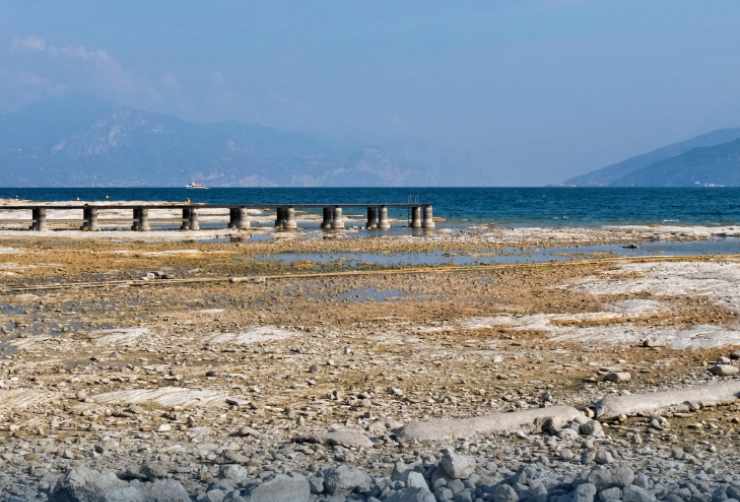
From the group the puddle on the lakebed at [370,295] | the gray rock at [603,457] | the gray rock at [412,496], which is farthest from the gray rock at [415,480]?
the puddle on the lakebed at [370,295]

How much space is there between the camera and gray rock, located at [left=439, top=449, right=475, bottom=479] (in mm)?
7117

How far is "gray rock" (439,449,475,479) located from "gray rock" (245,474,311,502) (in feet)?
3.69

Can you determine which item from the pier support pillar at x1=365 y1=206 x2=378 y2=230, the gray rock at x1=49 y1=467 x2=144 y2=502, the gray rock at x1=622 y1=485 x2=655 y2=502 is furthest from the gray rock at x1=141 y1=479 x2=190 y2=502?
the pier support pillar at x1=365 y1=206 x2=378 y2=230

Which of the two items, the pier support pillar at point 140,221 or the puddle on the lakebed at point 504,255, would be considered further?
the pier support pillar at point 140,221

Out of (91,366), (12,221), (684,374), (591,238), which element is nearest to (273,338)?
(91,366)

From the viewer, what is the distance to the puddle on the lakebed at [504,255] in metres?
29.1

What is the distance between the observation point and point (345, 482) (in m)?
6.89

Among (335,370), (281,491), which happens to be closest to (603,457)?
(281,491)

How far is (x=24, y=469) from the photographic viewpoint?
25.2 feet

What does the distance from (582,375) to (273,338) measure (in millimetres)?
4791

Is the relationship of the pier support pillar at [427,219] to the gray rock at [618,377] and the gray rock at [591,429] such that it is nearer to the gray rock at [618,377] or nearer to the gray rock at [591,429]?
the gray rock at [618,377]

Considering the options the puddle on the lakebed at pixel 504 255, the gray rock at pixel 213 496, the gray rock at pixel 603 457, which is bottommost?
the gray rock at pixel 603 457

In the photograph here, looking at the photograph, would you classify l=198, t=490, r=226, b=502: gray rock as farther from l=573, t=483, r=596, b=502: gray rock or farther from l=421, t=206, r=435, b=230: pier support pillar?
l=421, t=206, r=435, b=230: pier support pillar

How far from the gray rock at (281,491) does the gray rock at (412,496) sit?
63 centimetres
